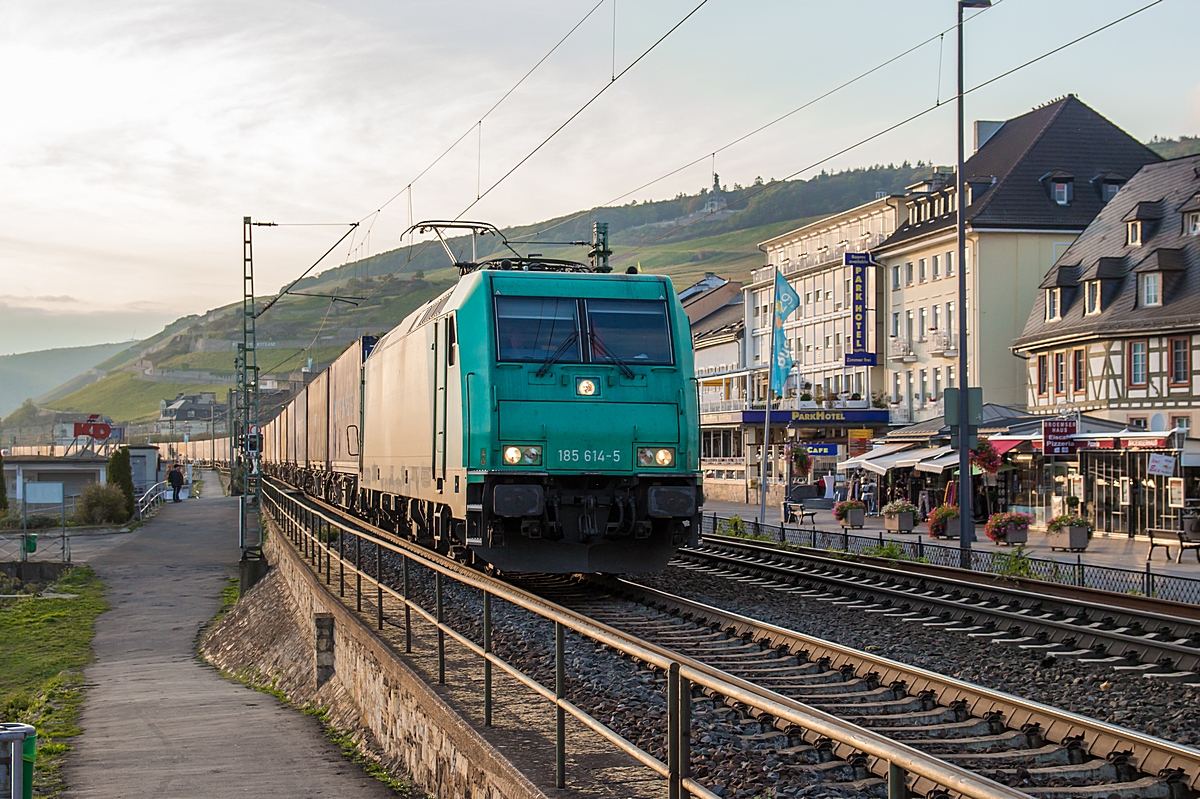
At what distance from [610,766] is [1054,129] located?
2396 inches

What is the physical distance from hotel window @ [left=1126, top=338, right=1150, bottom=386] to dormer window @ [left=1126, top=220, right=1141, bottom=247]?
15.0 ft

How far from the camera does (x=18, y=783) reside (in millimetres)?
6129

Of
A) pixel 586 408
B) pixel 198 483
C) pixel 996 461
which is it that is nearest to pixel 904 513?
pixel 996 461

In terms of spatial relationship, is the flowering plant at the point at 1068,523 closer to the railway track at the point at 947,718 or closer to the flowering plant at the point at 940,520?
the flowering plant at the point at 940,520

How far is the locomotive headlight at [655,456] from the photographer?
48.2 ft

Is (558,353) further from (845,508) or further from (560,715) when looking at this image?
(845,508)

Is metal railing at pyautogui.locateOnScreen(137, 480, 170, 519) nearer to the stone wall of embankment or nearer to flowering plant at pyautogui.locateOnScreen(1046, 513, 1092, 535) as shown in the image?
the stone wall of embankment

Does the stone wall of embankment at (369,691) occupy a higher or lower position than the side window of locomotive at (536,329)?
lower

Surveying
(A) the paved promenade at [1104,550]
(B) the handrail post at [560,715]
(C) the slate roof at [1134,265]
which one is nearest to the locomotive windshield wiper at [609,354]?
(B) the handrail post at [560,715]

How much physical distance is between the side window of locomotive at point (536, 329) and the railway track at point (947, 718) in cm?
369

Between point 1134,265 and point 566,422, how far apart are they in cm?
3678

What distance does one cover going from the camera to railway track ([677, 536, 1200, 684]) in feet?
36.0

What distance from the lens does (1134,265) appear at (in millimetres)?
45562

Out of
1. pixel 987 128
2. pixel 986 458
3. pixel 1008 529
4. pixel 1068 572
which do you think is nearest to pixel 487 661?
pixel 1068 572
